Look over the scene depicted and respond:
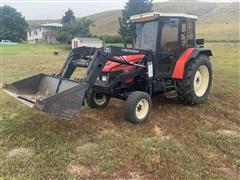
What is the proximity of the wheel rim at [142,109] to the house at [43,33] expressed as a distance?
57988 millimetres

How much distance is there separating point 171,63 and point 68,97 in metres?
2.98

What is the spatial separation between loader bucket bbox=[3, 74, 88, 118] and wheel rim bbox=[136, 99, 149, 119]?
1311 millimetres

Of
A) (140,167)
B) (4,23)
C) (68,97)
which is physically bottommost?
(140,167)

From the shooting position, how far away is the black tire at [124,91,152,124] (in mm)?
5691

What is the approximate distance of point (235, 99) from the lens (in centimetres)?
812

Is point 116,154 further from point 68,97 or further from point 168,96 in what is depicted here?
point 168,96

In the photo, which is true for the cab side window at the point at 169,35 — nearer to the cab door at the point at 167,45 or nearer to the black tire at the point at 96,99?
the cab door at the point at 167,45

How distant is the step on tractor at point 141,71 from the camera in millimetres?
5703

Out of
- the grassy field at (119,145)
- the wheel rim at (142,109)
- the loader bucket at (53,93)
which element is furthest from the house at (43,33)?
the wheel rim at (142,109)

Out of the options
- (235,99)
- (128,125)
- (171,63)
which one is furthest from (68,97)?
(235,99)

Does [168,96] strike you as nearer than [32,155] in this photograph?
No

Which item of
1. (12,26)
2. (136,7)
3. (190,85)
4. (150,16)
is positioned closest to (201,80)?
(190,85)

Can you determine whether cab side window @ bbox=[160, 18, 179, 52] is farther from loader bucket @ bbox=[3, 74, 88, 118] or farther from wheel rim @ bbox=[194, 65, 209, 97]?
loader bucket @ bbox=[3, 74, 88, 118]

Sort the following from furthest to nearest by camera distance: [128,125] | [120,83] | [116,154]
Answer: [120,83]
[128,125]
[116,154]
